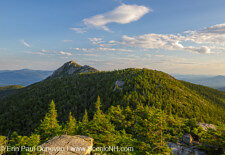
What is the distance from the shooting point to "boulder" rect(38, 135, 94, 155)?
1374 centimetres

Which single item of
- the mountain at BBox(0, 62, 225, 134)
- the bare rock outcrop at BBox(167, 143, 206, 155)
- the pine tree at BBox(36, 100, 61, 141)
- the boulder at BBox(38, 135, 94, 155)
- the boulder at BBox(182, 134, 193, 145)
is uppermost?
the boulder at BBox(38, 135, 94, 155)

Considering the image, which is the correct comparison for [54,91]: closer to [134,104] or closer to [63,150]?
[134,104]

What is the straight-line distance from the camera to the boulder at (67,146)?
13741mm

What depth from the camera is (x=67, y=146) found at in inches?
578

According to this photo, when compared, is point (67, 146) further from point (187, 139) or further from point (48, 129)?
point (48, 129)

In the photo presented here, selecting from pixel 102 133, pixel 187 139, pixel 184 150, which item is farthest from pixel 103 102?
pixel 184 150

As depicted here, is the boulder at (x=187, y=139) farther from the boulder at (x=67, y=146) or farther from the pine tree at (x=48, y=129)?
the pine tree at (x=48, y=129)

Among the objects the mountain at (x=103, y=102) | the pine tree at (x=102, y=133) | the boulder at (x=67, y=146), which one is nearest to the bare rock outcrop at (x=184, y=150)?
the pine tree at (x=102, y=133)

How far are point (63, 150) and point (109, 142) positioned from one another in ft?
21.0

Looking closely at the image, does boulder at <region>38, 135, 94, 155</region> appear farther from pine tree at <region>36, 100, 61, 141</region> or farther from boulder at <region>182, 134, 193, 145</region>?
boulder at <region>182, 134, 193, 145</region>

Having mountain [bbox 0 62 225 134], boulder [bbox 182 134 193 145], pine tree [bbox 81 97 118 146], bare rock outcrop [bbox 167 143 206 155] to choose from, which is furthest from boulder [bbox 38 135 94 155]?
mountain [bbox 0 62 225 134]

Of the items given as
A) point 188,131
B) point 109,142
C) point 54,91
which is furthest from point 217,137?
point 54,91

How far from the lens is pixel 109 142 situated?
1600 cm

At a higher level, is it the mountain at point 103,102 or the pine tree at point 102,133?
the pine tree at point 102,133
